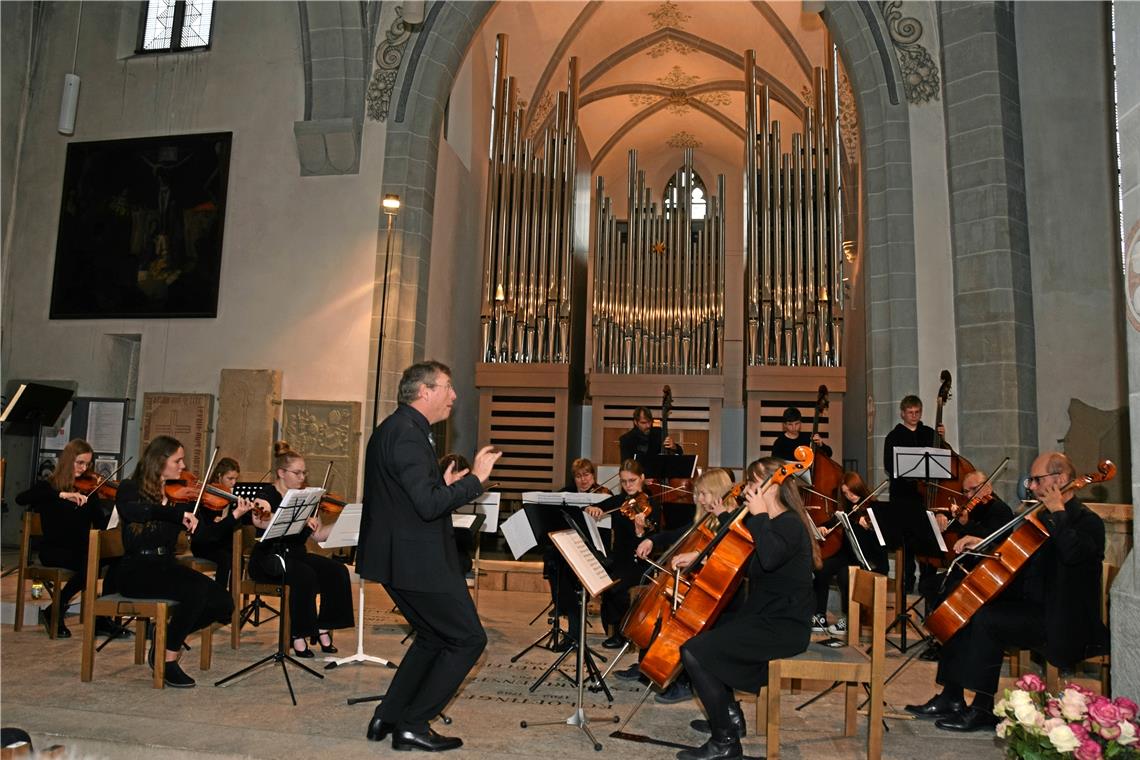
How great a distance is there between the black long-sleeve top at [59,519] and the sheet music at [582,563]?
12.7 ft

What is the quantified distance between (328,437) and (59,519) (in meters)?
4.13

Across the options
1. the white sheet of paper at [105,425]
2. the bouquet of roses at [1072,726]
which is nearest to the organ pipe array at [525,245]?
the white sheet of paper at [105,425]

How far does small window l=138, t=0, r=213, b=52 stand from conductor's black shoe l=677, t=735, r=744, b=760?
10918 mm

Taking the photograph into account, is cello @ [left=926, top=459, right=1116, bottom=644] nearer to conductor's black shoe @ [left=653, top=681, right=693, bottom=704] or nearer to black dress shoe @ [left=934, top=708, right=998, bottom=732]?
black dress shoe @ [left=934, top=708, right=998, bottom=732]

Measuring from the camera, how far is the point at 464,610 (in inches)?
152

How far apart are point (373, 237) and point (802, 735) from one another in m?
7.86

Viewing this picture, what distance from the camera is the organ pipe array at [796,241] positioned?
446 inches

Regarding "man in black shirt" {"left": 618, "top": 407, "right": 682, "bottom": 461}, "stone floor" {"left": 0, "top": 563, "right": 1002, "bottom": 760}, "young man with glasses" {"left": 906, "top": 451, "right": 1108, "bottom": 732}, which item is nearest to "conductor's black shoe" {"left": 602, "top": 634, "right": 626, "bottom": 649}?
"stone floor" {"left": 0, "top": 563, "right": 1002, "bottom": 760}

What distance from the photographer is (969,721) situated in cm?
439

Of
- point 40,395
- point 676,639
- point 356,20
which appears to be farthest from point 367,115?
point 676,639

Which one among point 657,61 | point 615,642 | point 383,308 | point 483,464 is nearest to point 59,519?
point 615,642

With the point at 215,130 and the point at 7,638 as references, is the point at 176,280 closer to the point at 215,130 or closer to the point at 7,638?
the point at 215,130

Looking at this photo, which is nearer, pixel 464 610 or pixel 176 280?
pixel 464 610

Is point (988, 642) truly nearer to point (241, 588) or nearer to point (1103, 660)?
point (1103, 660)
